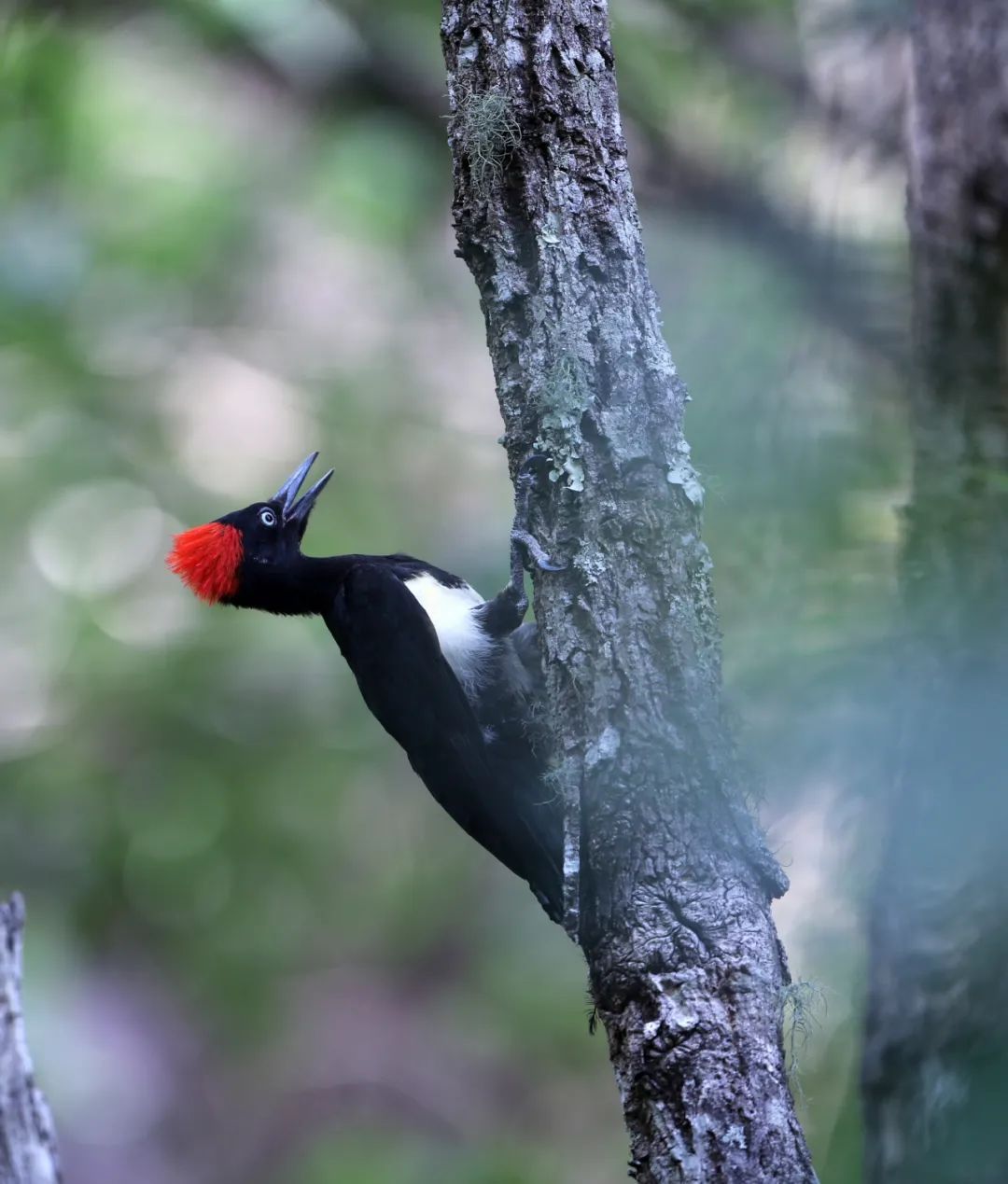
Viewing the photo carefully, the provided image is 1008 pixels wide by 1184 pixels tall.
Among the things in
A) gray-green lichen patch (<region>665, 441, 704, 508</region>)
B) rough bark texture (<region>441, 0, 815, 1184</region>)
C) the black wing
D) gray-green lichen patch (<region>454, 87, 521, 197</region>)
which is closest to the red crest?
the black wing

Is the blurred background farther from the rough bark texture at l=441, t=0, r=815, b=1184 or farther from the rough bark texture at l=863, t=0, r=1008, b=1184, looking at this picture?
the rough bark texture at l=441, t=0, r=815, b=1184

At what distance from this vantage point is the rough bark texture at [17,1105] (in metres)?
1.72

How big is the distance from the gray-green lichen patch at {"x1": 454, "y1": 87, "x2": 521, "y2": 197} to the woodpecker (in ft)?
3.38

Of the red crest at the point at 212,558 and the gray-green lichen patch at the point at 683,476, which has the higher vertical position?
the red crest at the point at 212,558

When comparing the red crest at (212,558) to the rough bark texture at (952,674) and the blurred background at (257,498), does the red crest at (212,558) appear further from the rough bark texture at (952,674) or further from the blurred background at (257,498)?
the rough bark texture at (952,674)

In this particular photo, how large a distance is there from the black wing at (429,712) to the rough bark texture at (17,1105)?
57.2 inches

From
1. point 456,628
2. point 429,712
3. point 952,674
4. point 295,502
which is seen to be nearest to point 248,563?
point 295,502

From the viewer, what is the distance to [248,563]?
380 cm

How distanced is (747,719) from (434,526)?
4952 millimetres

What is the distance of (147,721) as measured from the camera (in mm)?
6312

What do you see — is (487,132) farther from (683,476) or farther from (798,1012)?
(798,1012)

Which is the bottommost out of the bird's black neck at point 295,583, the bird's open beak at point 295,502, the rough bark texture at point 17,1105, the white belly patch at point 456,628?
the rough bark texture at point 17,1105

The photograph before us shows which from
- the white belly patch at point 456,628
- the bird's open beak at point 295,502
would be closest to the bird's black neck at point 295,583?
the bird's open beak at point 295,502

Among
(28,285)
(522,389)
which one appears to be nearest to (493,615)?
(522,389)
